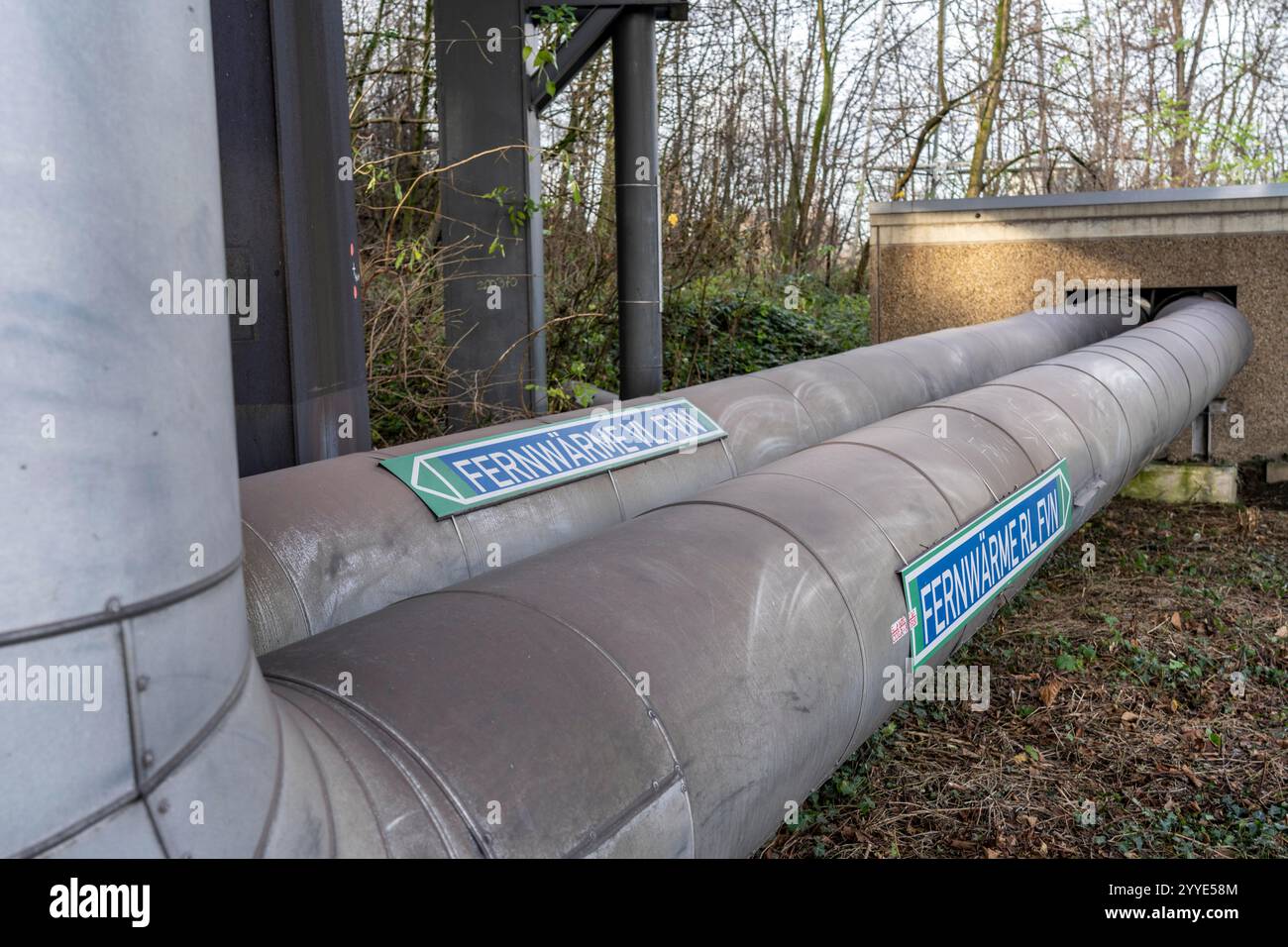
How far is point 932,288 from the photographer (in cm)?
1067

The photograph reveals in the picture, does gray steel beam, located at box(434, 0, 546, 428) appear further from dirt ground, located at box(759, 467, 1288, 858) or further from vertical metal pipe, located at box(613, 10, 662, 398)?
dirt ground, located at box(759, 467, 1288, 858)

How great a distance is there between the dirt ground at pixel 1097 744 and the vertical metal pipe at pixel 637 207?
12.2 feet

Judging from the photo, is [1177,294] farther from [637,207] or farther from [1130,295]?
[637,207]

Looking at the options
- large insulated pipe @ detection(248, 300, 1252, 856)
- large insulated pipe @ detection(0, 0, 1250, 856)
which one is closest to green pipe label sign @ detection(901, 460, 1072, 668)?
large insulated pipe @ detection(248, 300, 1252, 856)

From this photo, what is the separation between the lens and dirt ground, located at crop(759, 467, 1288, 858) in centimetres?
354

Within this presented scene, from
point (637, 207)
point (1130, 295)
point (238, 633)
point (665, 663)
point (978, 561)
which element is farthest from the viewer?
point (1130, 295)

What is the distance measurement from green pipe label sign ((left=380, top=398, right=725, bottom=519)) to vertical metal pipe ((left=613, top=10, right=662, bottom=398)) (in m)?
3.92

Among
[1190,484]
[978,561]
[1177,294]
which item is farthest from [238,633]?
[1177,294]

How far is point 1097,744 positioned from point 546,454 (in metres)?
2.46

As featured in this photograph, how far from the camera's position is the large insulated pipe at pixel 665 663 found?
65.6 inches

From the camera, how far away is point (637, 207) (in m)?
8.44
